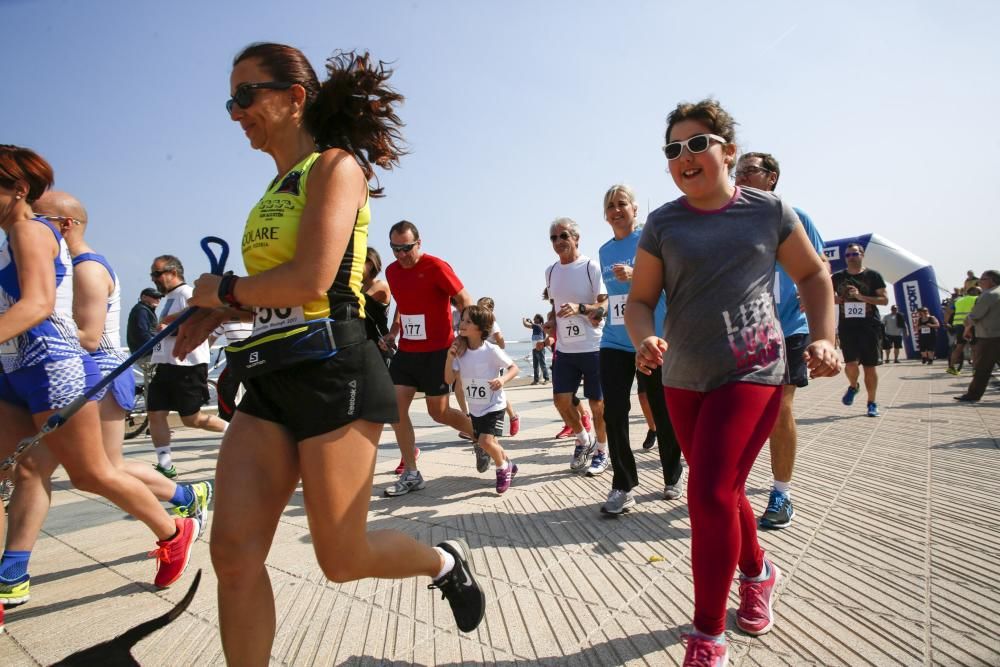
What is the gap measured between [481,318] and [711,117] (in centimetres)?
298

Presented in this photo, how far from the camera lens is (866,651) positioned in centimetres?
195

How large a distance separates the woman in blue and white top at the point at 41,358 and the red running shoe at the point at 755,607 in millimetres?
2688

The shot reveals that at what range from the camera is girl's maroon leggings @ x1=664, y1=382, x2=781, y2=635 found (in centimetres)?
187

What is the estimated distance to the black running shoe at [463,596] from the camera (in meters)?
2.13

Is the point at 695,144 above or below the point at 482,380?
above

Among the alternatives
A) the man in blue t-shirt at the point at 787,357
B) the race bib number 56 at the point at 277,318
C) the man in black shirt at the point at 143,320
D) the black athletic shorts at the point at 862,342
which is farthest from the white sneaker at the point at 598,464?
the man in black shirt at the point at 143,320

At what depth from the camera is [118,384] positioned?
3.12 meters

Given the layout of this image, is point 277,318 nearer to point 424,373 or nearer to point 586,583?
point 586,583

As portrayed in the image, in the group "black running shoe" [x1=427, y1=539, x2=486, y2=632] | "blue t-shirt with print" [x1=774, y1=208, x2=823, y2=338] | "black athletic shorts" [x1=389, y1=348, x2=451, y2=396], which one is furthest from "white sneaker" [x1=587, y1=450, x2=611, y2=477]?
"black running shoe" [x1=427, y1=539, x2=486, y2=632]

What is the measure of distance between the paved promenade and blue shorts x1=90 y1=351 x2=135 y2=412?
92 cm

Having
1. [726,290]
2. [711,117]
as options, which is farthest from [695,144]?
[726,290]

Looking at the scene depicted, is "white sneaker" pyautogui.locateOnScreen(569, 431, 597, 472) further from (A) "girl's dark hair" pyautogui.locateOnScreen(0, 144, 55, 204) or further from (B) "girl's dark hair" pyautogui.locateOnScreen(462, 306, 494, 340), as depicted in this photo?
(A) "girl's dark hair" pyautogui.locateOnScreen(0, 144, 55, 204)

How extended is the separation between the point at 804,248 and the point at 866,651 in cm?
145

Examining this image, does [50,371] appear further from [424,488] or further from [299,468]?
[424,488]
